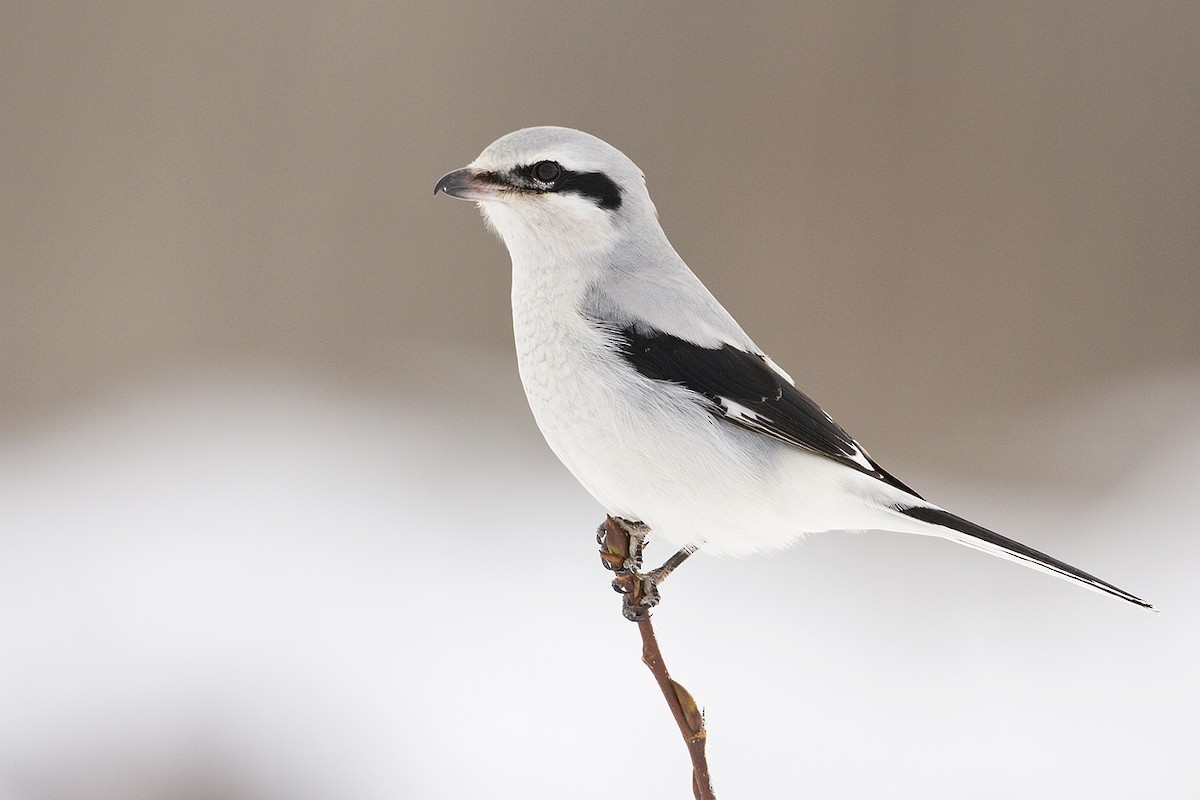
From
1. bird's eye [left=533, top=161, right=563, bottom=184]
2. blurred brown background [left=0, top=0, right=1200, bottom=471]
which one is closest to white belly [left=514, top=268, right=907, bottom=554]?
bird's eye [left=533, top=161, right=563, bottom=184]

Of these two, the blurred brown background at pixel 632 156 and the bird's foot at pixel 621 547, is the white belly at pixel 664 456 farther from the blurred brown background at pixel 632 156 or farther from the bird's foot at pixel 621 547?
the blurred brown background at pixel 632 156

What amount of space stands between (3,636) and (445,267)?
1686mm

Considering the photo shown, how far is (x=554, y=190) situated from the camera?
1208 millimetres

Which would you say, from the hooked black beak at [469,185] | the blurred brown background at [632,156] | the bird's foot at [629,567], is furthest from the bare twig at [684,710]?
the blurred brown background at [632,156]

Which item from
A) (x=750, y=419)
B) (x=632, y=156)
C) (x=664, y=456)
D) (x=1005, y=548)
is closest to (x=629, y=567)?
(x=664, y=456)

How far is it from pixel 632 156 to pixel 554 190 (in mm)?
2039

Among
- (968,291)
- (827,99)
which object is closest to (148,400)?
(827,99)

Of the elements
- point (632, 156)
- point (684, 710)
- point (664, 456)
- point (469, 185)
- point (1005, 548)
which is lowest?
point (684, 710)

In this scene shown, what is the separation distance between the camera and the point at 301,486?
3.23 meters

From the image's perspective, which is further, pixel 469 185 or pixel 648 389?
pixel 648 389

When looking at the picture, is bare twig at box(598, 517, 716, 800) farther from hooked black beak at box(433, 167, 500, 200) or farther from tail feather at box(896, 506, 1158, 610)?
hooked black beak at box(433, 167, 500, 200)

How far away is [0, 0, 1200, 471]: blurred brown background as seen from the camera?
3.22m

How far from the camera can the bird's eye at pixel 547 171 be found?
3.84ft

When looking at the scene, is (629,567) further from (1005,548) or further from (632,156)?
(632,156)
